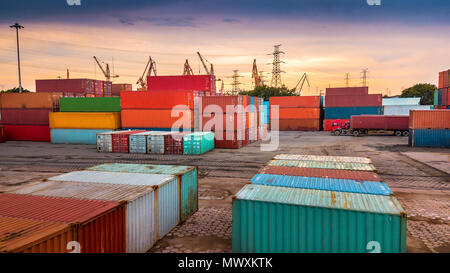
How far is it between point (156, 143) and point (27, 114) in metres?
23.6

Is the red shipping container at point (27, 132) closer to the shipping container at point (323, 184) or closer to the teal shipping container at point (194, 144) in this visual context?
the teal shipping container at point (194, 144)

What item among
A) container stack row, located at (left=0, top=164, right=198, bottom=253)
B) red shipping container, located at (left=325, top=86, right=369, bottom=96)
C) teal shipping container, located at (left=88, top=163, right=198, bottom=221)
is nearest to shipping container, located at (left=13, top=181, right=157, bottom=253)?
container stack row, located at (left=0, top=164, right=198, bottom=253)

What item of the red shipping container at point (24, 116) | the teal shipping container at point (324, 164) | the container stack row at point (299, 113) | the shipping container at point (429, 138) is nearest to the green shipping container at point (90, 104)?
the red shipping container at point (24, 116)

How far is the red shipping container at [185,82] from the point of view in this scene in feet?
144

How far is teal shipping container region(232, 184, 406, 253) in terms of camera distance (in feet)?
25.6

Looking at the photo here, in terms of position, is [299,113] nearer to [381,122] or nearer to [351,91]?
[381,122]

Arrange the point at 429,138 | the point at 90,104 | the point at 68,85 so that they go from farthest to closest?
1. the point at 68,85
2. the point at 90,104
3. the point at 429,138

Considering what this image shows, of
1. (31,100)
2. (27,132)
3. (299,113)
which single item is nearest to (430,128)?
(299,113)

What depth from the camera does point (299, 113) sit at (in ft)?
199

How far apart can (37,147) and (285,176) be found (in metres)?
35.4

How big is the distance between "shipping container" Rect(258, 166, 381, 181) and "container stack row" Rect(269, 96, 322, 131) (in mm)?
49063

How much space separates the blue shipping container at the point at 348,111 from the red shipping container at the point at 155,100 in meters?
34.8

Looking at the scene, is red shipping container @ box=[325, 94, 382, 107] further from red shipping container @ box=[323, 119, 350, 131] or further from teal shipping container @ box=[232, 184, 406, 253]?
teal shipping container @ box=[232, 184, 406, 253]
